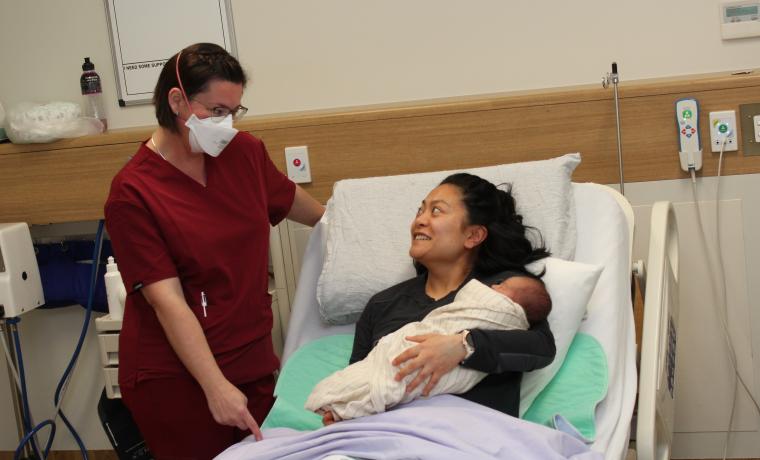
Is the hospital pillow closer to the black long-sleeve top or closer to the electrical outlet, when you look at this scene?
the black long-sleeve top

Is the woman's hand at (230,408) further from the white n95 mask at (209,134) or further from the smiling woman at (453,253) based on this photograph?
the white n95 mask at (209,134)

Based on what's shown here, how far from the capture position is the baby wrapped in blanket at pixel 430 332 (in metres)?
1.85

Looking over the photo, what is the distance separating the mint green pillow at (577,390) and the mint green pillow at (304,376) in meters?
0.51

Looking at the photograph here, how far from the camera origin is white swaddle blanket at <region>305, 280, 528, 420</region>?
1848mm

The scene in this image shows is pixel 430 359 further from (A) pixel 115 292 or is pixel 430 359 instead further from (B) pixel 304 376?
(A) pixel 115 292

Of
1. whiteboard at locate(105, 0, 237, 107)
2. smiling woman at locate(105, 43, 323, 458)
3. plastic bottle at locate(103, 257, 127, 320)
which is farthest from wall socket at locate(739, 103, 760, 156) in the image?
plastic bottle at locate(103, 257, 127, 320)

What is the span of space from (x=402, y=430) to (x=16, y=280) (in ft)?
5.56

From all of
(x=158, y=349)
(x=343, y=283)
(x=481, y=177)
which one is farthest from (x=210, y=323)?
(x=481, y=177)

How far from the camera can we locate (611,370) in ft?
6.56

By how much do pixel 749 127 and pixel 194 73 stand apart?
62.8 inches

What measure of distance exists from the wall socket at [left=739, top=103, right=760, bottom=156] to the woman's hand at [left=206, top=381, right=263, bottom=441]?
1.62 metres

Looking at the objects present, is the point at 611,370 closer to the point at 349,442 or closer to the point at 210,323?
the point at 349,442

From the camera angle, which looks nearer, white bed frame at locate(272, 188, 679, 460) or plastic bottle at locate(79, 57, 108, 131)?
white bed frame at locate(272, 188, 679, 460)

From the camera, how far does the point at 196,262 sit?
2.07m
